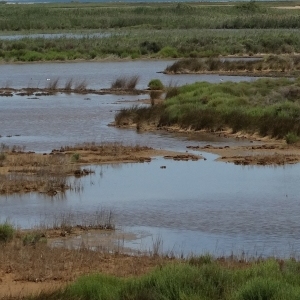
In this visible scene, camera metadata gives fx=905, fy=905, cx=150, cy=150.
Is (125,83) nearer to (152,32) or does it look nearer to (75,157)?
(75,157)

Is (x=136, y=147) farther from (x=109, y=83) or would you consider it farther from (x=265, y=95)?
(x=109, y=83)

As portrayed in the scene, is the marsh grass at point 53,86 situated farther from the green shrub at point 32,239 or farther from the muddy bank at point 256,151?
the green shrub at point 32,239

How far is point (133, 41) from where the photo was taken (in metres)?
80.8

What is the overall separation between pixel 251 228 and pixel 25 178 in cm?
693

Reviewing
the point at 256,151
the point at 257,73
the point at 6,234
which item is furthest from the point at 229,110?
the point at 257,73

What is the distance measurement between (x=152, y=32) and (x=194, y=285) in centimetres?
8741

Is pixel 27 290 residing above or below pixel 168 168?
above

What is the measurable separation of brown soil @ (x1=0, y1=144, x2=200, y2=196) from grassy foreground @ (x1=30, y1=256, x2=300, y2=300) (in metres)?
9.28

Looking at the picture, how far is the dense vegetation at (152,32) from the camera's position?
71688 millimetres

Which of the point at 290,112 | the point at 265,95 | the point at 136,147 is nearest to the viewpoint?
the point at 136,147

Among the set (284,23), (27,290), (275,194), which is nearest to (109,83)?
(275,194)

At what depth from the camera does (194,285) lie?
1062 cm

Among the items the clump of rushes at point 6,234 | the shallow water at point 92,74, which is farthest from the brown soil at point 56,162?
the shallow water at point 92,74

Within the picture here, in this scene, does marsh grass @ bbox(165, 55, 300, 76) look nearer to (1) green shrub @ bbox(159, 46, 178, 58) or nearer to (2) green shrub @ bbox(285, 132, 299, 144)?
(1) green shrub @ bbox(159, 46, 178, 58)
